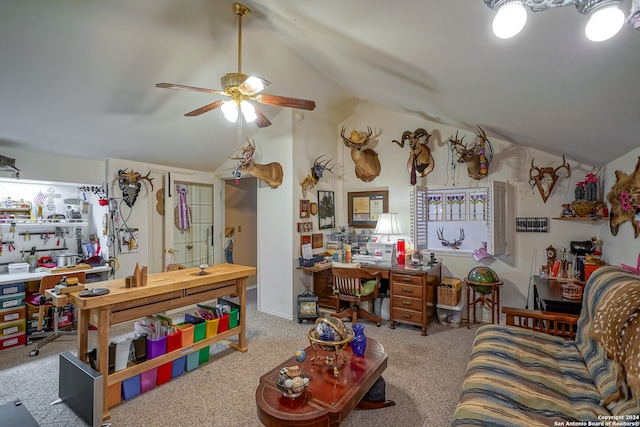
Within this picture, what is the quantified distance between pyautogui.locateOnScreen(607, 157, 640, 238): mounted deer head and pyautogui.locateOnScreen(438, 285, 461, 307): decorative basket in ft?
5.34

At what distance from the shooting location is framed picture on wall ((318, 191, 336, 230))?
15.2 feet

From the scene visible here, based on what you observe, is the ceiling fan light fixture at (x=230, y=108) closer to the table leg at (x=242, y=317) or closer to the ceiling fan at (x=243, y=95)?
the ceiling fan at (x=243, y=95)

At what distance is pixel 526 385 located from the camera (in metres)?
1.67

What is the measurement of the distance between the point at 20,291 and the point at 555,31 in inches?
196

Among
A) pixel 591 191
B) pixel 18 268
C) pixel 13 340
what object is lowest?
pixel 13 340

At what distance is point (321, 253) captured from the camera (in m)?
4.60

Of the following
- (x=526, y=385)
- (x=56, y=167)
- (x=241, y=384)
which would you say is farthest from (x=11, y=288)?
(x=526, y=385)

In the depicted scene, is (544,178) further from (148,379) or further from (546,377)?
(148,379)

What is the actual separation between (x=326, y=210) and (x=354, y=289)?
1476mm

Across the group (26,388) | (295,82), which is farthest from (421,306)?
(26,388)

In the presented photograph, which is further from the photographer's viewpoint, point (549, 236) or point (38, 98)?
point (549, 236)

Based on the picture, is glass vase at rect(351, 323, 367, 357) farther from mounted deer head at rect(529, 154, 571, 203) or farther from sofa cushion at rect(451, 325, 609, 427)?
mounted deer head at rect(529, 154, 571, 203)

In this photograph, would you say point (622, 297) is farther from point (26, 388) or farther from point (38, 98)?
point (38, 98)

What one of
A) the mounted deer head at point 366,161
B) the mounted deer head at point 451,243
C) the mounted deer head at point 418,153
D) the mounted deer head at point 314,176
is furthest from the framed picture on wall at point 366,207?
the mounted deer head at point 451,243
